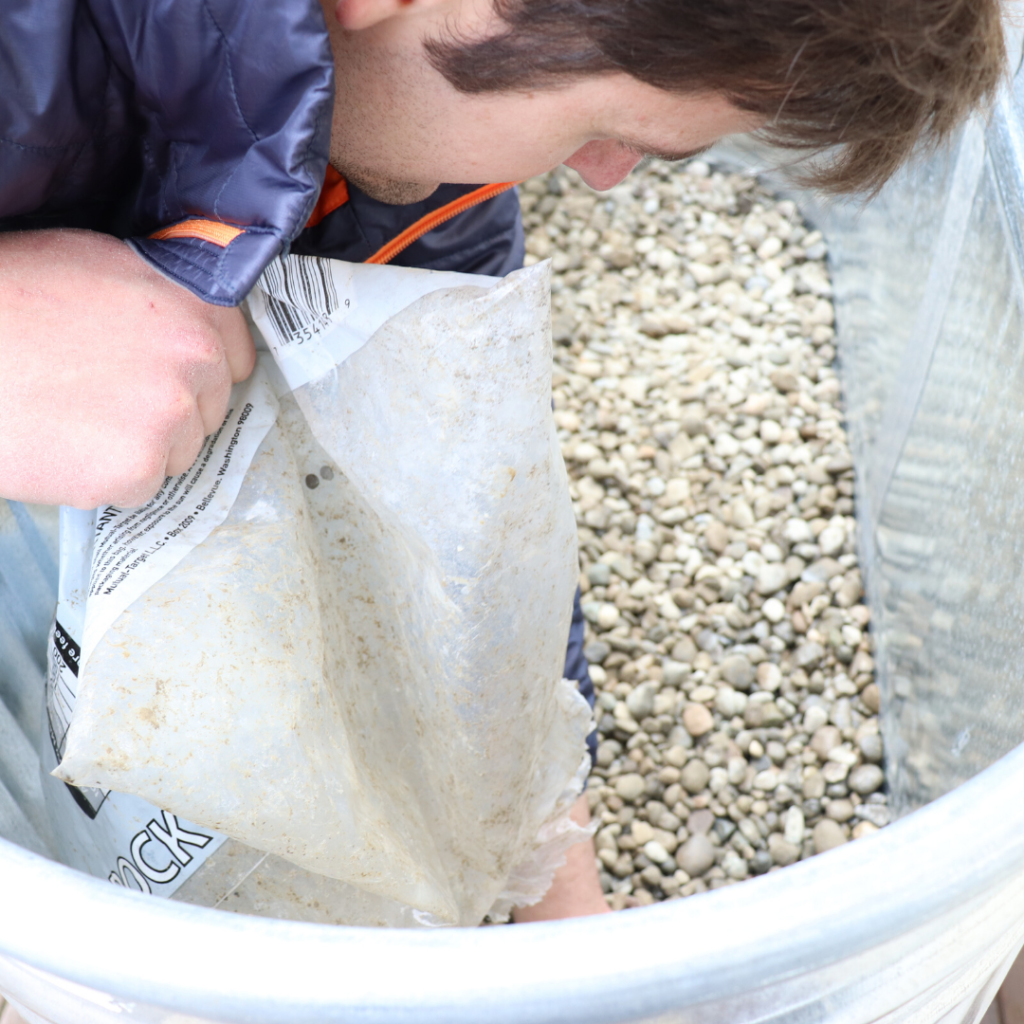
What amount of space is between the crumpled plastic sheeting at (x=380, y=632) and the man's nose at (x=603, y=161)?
0.31 ft

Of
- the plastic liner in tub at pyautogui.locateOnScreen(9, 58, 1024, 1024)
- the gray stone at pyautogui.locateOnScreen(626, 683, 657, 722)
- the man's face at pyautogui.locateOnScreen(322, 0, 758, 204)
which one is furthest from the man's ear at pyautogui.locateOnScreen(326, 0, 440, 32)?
the gray stone at pyautogui.locateOnScreen(626, 683, 657, 722)

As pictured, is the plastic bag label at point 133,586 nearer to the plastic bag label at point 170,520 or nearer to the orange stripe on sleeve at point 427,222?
the plastic bag label at point 170,520

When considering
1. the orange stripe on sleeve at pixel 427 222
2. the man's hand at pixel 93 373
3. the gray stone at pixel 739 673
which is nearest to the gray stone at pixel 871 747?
the gray stone at pixel 739 673

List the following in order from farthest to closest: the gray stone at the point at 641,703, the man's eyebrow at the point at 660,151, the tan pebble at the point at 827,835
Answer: the gray stone at the point at 641,703 < the tan pebble at the point at 827,835 < the man's eyebrow at the point at 660,151

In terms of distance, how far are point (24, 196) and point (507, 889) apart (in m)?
0.59

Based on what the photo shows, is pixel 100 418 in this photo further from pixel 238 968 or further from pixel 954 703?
pixel 954 703

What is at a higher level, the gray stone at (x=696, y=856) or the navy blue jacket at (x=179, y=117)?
the navy blue jacket at (x=179, y=117)

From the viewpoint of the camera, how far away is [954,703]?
0.80 metres

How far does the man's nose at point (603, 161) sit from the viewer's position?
536mm

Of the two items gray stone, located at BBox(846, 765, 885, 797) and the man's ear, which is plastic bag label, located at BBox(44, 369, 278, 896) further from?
gray stone, located at BBox(846, 765, 885, 797)

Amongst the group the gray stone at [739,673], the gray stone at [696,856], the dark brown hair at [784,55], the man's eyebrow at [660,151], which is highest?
the dark brown hair at [784,55]

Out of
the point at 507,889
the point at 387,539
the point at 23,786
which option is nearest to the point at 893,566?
the point at 507,889

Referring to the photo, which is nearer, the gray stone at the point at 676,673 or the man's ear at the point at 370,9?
the man's ear at the point at 370,9

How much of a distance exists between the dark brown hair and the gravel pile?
73 centimetres
